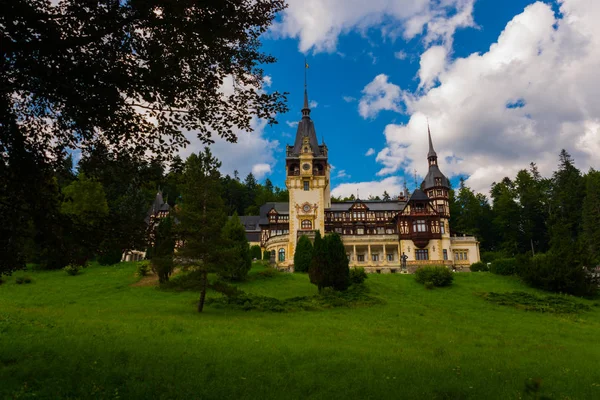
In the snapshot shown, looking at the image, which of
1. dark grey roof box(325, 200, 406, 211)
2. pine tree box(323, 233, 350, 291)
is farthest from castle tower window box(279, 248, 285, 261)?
pine tree box(323, 233, 350, 291)

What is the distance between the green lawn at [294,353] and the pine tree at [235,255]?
2792 mm

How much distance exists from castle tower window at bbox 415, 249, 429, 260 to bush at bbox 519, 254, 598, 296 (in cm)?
2165

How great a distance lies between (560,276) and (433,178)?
32933mm

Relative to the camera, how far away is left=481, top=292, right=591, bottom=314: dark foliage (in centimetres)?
2852

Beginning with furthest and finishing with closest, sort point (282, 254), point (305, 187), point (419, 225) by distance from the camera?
point (305, 187) → point (419, 225) → point (282, 254)

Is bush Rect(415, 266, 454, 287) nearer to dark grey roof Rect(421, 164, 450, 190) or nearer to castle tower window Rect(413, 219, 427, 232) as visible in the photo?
castle tower window Rect(413, 219, 427, 232)

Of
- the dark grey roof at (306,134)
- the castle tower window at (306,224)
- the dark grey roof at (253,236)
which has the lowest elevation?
the dark grey roof at (253,236)

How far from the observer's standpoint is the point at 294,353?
43.2 feet

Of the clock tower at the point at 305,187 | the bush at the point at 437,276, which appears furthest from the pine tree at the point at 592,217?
the clock tower at the point at 305,187

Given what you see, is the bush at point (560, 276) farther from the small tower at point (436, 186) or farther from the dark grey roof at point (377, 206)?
the dark grey roof at point (377, 206)

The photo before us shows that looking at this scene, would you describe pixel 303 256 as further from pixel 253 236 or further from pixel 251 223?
pixel 251 223

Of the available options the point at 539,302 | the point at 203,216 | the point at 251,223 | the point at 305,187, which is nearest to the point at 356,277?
the point at 539,302

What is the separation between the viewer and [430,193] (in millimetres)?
65250

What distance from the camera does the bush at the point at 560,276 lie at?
3378 cm
